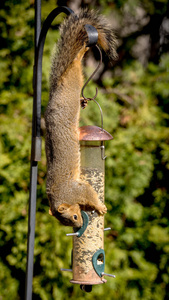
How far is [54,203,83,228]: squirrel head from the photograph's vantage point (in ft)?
4.73

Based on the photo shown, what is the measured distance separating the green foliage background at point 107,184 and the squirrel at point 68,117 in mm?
1182

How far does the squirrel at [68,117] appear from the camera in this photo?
4.42ft

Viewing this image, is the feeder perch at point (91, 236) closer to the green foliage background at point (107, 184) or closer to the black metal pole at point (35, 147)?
the black metal pole at point (35, 147)

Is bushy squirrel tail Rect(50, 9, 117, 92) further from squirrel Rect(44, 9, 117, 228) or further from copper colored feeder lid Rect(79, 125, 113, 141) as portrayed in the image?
copper colored feeder lid Rect(79, 125, 113, 141)

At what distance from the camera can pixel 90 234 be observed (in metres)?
1.60

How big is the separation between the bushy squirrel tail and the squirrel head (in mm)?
482

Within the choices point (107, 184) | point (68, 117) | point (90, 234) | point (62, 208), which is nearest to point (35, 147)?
point (68, 117)

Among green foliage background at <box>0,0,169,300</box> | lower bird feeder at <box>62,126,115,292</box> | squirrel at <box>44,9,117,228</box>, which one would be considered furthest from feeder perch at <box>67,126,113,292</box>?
green foliage background at <box>0,0,169,300</box>

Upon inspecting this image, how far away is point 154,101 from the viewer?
9.66 feet

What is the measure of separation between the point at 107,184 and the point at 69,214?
1274mm

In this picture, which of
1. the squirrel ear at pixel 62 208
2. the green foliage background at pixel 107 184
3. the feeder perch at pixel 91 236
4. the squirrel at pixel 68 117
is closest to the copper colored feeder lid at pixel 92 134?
the squirrel at pixel 68 117

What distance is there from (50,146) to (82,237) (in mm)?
461

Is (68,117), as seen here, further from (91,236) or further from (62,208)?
(91,236)

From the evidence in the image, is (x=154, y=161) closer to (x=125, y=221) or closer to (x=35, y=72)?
(x=125, y=221)
